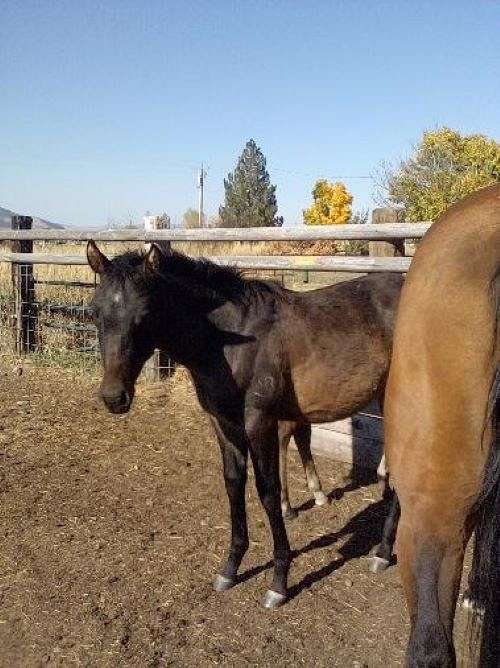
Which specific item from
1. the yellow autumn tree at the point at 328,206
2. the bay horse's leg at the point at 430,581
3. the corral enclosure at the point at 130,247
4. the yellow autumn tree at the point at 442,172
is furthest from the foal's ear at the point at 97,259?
the yellow autumn tree at the point at 328,206

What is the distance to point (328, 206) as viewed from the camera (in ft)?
120

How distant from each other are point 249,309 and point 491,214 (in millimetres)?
2541

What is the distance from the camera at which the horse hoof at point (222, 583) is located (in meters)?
3.30

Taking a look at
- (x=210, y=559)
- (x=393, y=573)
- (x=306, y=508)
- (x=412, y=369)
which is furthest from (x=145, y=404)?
(x=412, y=369)

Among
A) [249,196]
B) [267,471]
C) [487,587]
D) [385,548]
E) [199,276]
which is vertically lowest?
[385,548]

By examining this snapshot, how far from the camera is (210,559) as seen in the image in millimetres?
3627

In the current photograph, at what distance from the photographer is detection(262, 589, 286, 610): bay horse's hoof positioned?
3.17 metres

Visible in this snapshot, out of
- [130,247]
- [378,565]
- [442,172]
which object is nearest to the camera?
[378,565]

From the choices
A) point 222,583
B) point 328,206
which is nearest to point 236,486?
point 222,583

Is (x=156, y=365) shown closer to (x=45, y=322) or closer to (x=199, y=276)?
(x=45, y=322)

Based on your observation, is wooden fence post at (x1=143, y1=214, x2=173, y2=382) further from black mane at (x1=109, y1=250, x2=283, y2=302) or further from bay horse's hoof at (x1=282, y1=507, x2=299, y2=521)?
black mane at (x1=109, y1=250, x2=283, y2=302)

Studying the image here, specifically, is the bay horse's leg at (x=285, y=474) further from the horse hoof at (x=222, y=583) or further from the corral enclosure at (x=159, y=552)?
the horse hoof at (x=222, y=583)

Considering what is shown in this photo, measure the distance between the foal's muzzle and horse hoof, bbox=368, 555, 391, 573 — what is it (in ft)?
5.54

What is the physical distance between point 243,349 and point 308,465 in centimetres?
150
